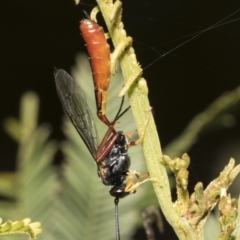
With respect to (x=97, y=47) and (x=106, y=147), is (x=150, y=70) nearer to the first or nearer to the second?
(x=106, y=147)

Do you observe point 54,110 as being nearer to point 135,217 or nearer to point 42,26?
point 42,26

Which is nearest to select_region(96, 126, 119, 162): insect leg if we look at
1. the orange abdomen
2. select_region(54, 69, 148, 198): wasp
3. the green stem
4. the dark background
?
select_region(54, 69, 148, 198): wasp

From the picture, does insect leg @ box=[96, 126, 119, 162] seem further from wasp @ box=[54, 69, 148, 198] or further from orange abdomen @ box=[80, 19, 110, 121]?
orange abdomen @ box=[80, 19, 110, 121]

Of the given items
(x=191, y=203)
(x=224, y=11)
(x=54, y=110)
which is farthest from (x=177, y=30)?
(x=191, y=203)

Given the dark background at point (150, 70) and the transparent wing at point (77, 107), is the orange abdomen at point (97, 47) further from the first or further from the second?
the dark background at point (150, 70)

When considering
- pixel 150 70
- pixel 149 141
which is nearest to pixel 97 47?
pixel 149 141

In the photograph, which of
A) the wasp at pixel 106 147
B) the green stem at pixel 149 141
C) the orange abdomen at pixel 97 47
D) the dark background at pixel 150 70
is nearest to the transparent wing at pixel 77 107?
the wasp at pixel 106 147
